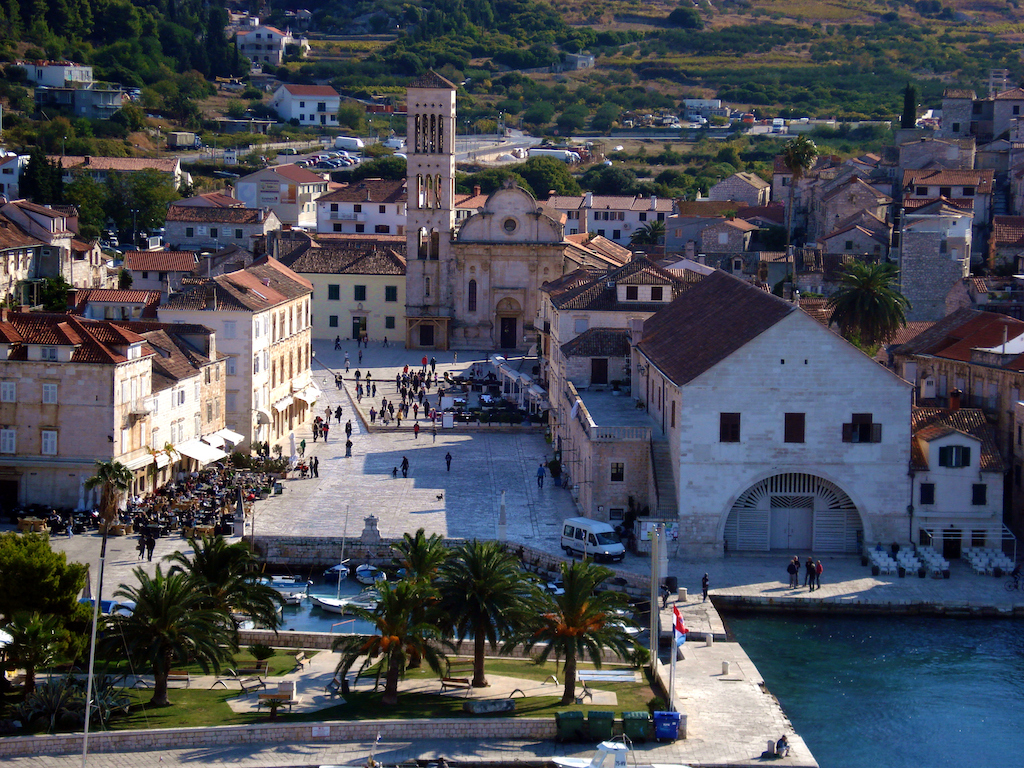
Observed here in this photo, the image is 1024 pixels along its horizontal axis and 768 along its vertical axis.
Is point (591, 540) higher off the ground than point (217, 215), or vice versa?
point (217, 215)

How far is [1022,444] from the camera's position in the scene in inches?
1922

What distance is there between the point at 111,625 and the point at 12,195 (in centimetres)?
9404

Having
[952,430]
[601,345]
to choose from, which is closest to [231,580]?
[952,430]

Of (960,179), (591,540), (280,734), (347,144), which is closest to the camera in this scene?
(280,734)

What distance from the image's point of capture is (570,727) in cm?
3250

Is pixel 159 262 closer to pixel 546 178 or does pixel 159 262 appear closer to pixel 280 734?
pixel 546 178

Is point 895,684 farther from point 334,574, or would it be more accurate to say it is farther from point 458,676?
point 334,574

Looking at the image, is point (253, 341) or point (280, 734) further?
point (253, 341)

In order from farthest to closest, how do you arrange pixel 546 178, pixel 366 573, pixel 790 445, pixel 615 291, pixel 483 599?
1. pixel 546 178
2. pixel 615 291
3. pixel 790 445
4. pixel 366 573
5. pixel 483 599

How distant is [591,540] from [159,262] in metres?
55.7

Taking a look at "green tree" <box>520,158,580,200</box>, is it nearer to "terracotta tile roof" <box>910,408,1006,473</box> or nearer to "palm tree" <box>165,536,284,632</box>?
"terracotta tile roof" <box>910,408,1006,473</box>

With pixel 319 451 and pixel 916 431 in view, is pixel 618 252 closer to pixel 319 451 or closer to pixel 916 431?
pixel 319 451

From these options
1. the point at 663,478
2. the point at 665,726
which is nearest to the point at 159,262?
the point at 663,478

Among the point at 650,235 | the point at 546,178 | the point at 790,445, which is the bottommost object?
the point at 790,445
